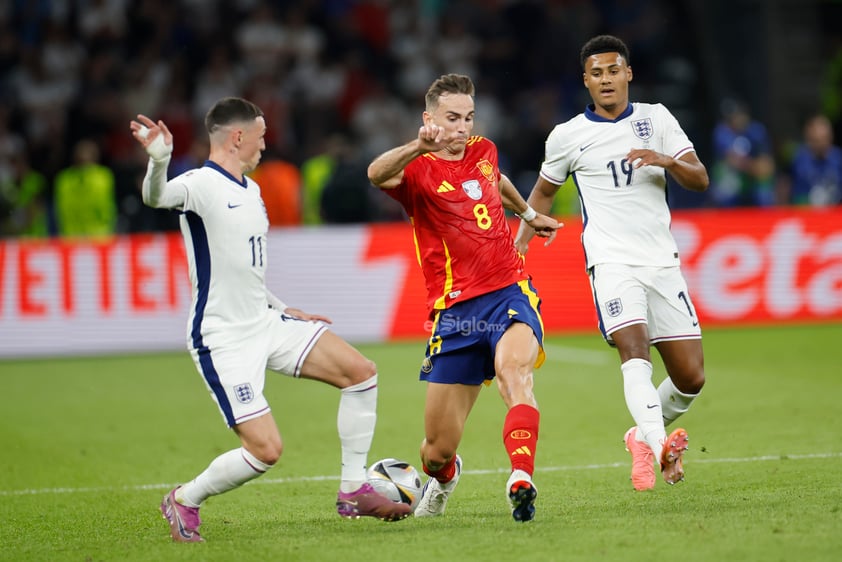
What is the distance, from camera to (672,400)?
770 cm

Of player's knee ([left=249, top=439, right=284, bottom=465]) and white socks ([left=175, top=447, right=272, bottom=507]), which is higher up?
player's knee ([left=249, top=439, right=284, bottom=465])

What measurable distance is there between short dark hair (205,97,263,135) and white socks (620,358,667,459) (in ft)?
8.45

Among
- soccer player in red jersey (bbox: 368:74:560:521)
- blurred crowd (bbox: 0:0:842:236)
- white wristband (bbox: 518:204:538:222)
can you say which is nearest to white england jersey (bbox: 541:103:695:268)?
white wristband (bbox: 518:204:538:222)

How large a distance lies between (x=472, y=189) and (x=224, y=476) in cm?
205

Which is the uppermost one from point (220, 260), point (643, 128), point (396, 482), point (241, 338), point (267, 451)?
point (643, 128)

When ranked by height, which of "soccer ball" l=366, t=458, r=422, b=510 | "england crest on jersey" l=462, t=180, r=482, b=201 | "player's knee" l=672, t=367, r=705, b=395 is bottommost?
"soccer ball" l=366, t=458, r=422, b=510

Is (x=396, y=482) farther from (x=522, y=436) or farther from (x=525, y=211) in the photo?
(x=525, y=211)

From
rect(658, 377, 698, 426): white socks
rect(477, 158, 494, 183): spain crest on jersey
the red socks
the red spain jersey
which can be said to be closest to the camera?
the red socks

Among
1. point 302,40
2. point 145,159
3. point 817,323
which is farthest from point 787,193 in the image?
point 145,159

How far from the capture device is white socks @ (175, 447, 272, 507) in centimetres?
622

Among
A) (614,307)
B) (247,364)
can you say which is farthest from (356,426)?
(614,307)

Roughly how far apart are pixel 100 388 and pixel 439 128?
26.5 feet

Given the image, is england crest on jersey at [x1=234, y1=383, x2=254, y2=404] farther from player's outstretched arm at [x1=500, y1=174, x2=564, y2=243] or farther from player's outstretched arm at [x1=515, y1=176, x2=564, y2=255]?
player's outstretched arm at [x1=515, y1=176, x2=564, y2=255]

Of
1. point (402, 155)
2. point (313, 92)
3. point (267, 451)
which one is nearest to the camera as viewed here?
point (267, 451)
